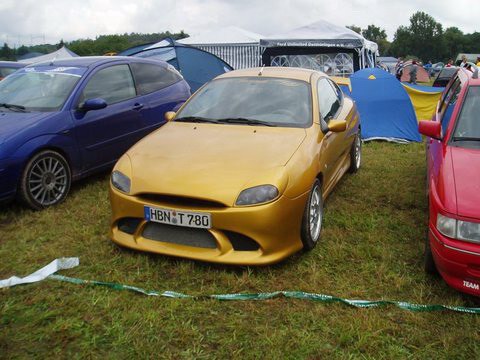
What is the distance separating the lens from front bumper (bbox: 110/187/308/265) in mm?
2957

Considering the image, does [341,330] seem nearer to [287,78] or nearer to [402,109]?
[287,78]

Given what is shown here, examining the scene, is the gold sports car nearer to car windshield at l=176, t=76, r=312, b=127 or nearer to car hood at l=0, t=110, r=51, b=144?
car windshield at l=176, t=76, r=312, b=127

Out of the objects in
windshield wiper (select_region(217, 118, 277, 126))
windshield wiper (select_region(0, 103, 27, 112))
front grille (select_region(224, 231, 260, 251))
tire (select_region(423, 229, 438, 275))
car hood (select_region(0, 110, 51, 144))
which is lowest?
tire (select_region(423, 229, 438, 275))

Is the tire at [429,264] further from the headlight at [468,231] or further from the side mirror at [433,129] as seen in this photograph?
the side mirror at [433,129]

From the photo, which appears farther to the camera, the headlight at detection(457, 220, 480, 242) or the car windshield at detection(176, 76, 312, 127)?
the car windshield at detection(176, 76, 312, 127)

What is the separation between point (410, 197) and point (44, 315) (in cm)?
390

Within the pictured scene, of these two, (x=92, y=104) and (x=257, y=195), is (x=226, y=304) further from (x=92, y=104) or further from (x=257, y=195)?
(x=92, y=104)

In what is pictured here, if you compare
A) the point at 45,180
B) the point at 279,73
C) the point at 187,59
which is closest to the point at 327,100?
the point at 279,73

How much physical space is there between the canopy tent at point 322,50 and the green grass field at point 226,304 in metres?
9.56

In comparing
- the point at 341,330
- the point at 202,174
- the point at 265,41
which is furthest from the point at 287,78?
the point at 265,41

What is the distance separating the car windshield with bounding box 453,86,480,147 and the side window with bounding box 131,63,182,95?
391cm

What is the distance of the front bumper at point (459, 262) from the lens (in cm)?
258

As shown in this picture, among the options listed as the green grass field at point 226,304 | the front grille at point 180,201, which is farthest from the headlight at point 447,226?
the front grille at point 180,201

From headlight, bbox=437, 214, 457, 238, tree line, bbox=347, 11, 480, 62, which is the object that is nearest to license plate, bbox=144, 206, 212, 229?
headlight, bbox=437, 214, 457, 238
